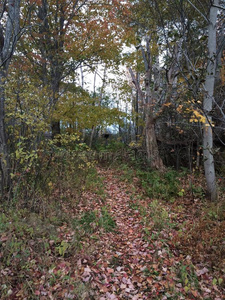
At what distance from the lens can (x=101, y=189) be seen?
6.73m

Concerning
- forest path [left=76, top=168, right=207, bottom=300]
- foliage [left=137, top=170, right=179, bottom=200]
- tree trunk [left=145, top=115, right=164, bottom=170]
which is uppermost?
tree trunk [left=145, top=115, right=164, bottom=170]

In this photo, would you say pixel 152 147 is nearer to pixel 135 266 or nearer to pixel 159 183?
pixel 159 183

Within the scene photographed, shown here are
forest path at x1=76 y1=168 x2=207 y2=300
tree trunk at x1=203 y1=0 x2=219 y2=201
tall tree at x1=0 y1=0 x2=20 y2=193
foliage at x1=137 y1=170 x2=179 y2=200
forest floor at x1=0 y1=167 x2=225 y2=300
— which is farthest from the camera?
foliage at x1=137 y1=170 x2=179 y2=200

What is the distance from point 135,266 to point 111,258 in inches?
18.6

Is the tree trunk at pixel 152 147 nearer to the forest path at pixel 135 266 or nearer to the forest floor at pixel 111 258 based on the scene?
the forest floor at pixel 111 258

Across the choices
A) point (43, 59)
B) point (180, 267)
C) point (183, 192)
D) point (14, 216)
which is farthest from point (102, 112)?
point (180, 267)

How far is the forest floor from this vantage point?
313 centimetres

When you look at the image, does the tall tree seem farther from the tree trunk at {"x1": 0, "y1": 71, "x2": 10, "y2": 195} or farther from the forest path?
the forest path

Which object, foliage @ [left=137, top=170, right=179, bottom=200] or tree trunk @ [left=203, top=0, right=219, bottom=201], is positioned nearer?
tree trunk @ [left=203, top=0, right=219, bottom=201]

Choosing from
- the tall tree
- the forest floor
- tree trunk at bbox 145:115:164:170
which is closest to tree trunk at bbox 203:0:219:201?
the forest floor

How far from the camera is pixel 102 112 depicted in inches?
332

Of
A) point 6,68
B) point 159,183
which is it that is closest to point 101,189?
point 159,183

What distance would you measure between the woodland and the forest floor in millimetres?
20

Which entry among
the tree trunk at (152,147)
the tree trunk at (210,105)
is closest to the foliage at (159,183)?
the tree trunk at (152,147)
